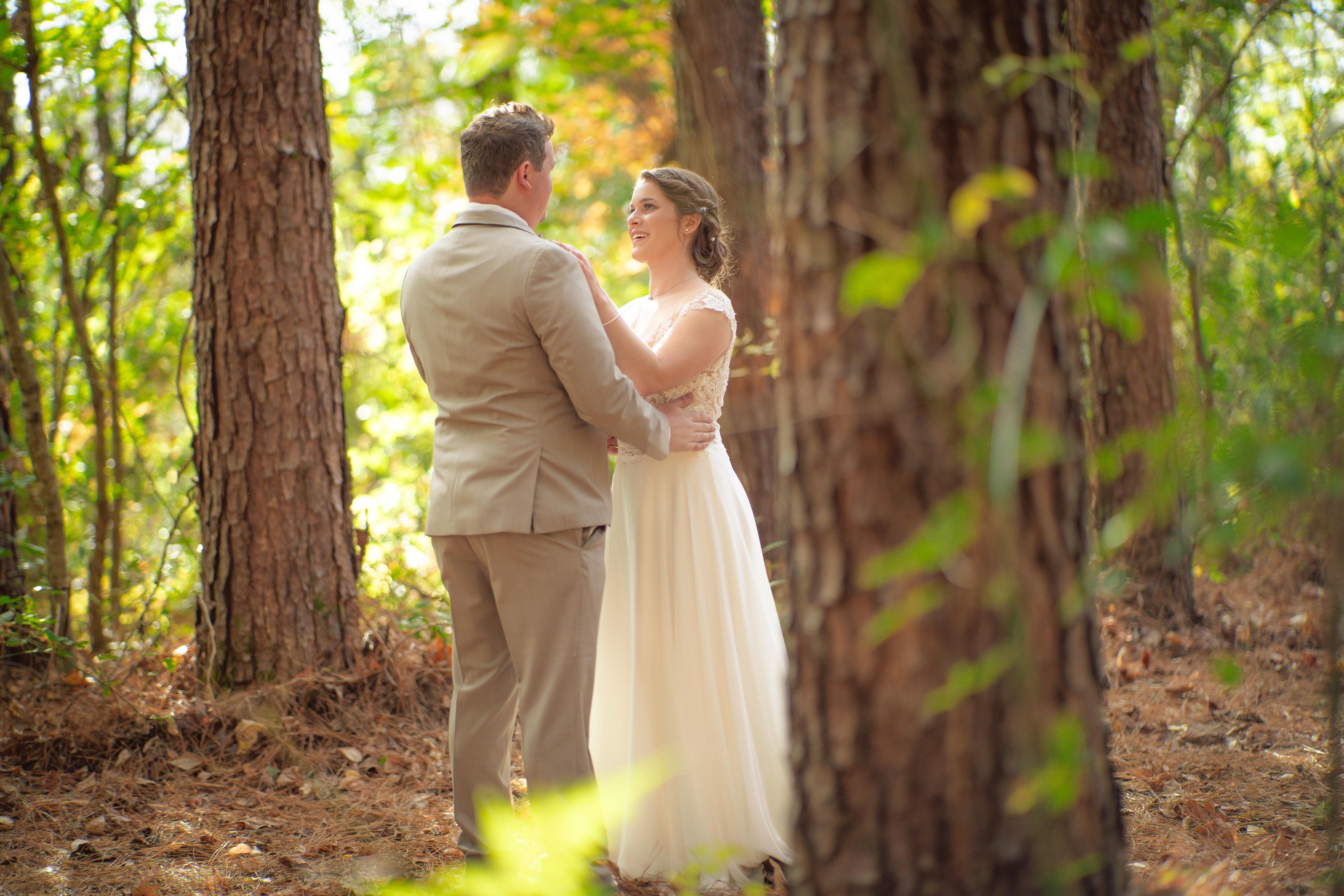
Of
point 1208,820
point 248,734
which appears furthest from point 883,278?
point 248,734

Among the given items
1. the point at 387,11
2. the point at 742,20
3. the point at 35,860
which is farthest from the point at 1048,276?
the point at 387,11

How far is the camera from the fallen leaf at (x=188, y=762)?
11.4 ft

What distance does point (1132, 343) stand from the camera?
473cm

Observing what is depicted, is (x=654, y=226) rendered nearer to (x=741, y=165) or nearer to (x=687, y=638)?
(x=687, y=638)

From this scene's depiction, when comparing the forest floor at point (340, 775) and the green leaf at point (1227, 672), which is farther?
the forest floor at point (340, 775)

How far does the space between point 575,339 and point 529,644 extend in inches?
31.5

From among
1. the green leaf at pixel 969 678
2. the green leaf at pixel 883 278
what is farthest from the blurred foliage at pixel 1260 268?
the green leaf at pixel 883 278

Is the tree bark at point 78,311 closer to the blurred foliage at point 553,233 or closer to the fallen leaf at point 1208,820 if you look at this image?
the blurred foliage at point 553,233

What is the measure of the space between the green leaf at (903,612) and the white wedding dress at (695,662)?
1464 millimetres

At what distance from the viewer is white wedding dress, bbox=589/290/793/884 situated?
2.70 metres

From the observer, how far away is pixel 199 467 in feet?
12.4

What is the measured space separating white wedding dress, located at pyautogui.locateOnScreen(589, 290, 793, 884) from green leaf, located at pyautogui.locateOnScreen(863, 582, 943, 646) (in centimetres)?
146

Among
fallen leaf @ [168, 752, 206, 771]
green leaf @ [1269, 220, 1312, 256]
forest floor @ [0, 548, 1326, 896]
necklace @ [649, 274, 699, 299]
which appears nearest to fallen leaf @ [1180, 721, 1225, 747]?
forest floor @ [0, 548, 1326, 896]

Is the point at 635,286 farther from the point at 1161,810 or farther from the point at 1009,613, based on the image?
the point at 1009,613
